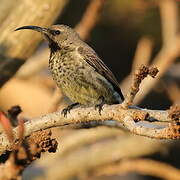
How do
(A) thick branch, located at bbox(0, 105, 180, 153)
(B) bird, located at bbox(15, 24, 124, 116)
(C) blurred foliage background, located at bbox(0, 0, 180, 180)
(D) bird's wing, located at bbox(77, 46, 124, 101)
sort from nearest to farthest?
(A) thick branch, located at bbox(0, 105, 180, 153) → (B) bird, located at bbox(15, 24, 124, 116) → (D) bird's wing, located at bbox(77, 46, 124, 101) → (C) blurred foliage background, located at bbox(0, 0, 180, 180)

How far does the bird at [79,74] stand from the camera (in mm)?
5207

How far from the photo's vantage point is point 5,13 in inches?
201

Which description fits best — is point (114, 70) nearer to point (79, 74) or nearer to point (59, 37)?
point (59, 37)

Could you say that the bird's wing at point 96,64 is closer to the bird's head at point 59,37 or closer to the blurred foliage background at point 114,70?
the bird's head at point 59,37

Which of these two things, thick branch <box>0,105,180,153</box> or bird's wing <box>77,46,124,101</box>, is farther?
bird's wing <box>77,46,124,101</box>

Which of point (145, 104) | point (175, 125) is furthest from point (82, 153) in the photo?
point (175, 125)

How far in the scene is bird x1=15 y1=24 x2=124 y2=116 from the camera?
5207 mm

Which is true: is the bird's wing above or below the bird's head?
below

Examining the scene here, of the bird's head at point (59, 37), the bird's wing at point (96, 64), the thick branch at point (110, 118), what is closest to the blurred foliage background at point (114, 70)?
the bird's head at point (59, 37)

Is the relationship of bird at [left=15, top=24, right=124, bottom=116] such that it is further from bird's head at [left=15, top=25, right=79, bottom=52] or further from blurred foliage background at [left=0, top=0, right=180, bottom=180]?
blurred foliage background at [left=0, top=0, right=180, bottom=180]

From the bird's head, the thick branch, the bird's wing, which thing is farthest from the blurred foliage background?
the thick branch

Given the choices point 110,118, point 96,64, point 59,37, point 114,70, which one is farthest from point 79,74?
point 114,70

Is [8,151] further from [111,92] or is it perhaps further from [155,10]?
[155,10]

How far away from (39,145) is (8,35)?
228 centimetres
